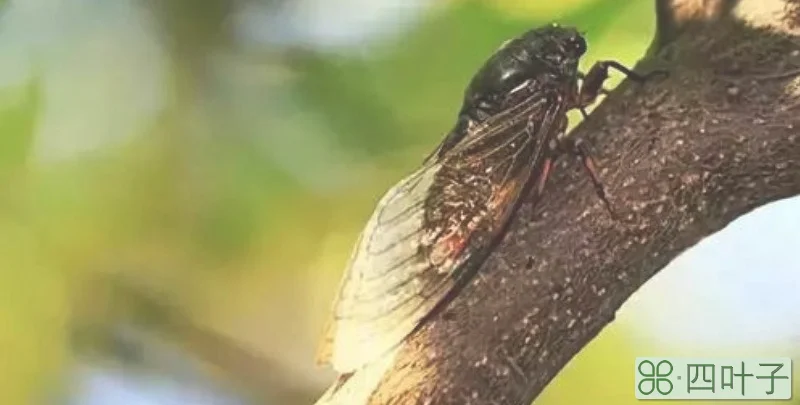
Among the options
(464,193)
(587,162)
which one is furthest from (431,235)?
(587,162)

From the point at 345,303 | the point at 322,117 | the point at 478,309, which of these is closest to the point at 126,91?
the point at 322,117

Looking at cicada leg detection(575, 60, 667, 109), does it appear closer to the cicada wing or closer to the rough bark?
the rough bark

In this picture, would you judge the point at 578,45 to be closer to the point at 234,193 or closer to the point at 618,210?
the point at 618,210

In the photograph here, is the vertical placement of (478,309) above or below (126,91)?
below

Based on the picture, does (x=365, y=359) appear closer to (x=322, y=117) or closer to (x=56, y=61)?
(x=322, y=117)

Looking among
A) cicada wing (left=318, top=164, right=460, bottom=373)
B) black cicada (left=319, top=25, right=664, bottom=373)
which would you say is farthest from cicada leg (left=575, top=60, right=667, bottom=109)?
cicada wing (left=318, top=164, right=460, bottom=373)

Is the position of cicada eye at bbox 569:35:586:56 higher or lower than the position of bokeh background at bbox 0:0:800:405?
higher

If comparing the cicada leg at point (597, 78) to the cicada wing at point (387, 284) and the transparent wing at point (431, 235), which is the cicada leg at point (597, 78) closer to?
the transparent wing at point (431, 235)
